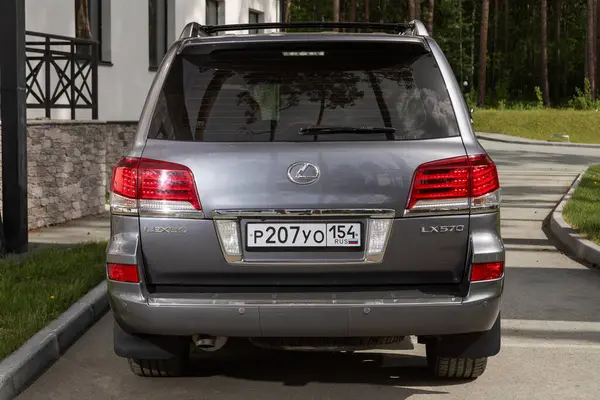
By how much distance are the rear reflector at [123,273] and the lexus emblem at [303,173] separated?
0.82 m

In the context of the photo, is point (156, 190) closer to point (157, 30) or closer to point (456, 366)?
point (456, 366)

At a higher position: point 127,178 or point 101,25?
point 101,25

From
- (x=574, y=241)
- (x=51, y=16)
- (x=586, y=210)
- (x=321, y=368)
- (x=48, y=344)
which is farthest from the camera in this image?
(x=51, y=16)

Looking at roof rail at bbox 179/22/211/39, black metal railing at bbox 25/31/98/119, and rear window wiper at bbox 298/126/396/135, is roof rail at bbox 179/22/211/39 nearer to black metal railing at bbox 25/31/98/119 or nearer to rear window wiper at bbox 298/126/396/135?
rear window wiper at bbox 298/126/396/135

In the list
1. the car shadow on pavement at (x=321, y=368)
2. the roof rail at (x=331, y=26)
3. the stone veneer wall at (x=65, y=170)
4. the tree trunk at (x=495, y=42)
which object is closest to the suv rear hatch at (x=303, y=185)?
the roof rail at (x=331, y=26)

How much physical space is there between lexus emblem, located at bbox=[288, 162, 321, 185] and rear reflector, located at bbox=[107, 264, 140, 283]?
825 mm

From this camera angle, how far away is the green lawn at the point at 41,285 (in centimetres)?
636

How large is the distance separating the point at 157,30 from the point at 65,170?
33.9ft

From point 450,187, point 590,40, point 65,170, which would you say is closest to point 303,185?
point 450,187

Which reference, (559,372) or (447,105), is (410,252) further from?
(559,372)

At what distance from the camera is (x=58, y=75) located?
14055 millimetres

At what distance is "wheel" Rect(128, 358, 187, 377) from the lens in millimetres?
5434

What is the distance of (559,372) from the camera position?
5758mm

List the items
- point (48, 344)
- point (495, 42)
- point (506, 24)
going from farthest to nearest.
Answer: point (495, 42) → point (506, 24) → point (48, 344)
